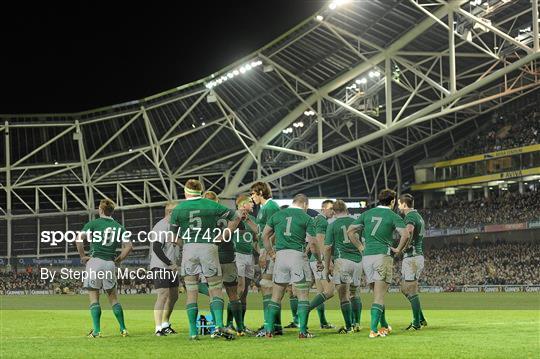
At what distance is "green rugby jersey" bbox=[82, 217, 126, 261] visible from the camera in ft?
45.1

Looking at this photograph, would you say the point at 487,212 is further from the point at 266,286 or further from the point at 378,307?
the point at 378,307

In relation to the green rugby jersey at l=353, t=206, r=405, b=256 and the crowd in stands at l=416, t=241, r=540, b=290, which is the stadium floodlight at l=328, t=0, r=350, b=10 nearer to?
the crowd in stands at l=416, t=241, r=540, b=290

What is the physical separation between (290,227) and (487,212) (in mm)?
47750

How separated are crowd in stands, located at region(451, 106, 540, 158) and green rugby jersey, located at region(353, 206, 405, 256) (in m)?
45.7

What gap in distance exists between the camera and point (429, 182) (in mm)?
65000

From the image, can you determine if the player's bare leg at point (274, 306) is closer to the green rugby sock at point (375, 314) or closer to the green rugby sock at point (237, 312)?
the green rugby sock at point (237, 312)

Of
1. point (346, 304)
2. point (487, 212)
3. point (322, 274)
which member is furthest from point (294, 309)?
point (487, 212)

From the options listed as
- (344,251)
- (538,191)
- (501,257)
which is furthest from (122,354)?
(538,191)

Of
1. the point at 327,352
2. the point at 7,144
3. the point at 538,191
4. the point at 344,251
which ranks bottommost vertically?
the point at 327,352

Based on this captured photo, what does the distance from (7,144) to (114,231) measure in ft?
149

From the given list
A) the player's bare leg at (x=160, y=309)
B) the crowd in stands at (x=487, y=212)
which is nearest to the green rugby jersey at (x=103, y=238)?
the player's bare leg at (x=160, y=309)

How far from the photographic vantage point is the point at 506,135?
195 feet

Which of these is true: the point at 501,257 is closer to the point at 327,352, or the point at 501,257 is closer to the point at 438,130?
the point at 438,130

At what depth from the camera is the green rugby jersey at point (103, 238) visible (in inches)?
541
